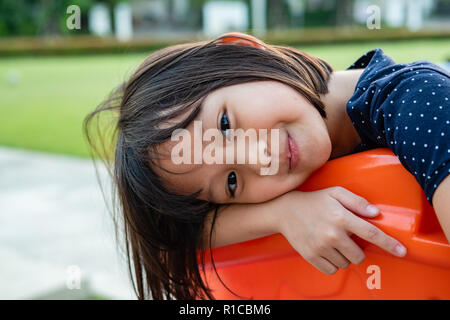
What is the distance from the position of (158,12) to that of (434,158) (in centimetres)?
3206

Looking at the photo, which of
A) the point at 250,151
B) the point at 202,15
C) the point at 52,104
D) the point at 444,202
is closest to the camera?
the point at 444,202

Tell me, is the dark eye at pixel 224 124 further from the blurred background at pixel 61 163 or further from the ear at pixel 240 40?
the blurred background at pixel 61 163

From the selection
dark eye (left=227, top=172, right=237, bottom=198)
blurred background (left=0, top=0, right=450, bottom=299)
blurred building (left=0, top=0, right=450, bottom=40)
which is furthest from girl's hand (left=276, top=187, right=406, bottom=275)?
blurred building (left=0, top=0, right=450, bottom=40)

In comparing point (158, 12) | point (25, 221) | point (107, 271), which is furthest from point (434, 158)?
point (158, 12)

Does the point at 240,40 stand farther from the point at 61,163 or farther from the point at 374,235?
the point at 61,163

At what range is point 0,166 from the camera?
3629mm

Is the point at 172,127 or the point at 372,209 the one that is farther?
the point at 172,127

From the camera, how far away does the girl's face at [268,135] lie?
94cm

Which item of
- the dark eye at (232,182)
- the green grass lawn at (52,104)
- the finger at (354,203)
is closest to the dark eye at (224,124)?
the dark eye at (232,182)

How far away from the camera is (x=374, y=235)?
822 millimetres

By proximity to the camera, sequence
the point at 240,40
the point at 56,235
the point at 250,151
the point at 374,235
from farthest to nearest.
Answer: the point at 56,235 → the point at 240,40 → the point at 250,151 → the point at 374,235

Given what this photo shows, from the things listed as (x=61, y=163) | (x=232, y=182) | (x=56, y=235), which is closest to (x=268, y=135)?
(x=232, y=182)

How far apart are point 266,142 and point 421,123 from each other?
277 millimetres
